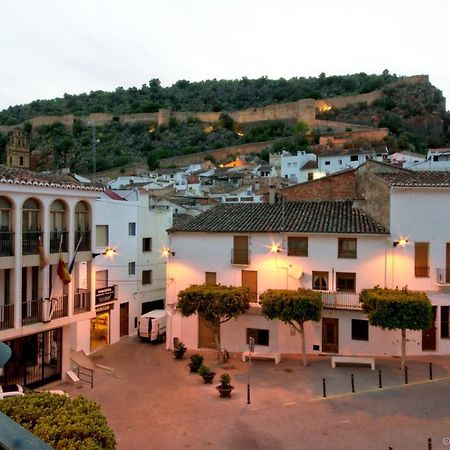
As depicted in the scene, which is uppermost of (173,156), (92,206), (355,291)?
(173,156)

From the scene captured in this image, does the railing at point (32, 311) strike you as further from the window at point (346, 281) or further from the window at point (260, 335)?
the window at point (346, 281)

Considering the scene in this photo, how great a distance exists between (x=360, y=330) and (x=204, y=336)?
25.9ft

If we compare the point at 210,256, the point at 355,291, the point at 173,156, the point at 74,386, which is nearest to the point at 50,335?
the point at 74,386

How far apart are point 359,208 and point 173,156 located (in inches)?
3307

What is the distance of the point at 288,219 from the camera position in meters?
24.4

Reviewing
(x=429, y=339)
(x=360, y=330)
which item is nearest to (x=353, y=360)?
(x=360, y=330)

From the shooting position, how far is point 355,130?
97.9 metres

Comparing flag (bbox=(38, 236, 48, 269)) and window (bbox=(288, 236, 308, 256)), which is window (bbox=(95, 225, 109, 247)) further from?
window (bbox=(288, 236, 308, 256))

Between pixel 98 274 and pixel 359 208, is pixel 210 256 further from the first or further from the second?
pixel 359 208

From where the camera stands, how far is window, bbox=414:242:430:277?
21859 mm

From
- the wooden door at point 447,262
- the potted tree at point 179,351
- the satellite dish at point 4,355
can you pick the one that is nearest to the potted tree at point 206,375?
the potted tree at point 179,351

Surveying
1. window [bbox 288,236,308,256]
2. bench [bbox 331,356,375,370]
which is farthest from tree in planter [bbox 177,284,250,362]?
bench [bbox 331,356,375,370]

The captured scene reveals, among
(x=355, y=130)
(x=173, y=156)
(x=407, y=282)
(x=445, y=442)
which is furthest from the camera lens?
(x=173, y=156)

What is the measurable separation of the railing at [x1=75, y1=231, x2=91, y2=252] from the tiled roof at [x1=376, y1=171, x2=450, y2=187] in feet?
45.3
